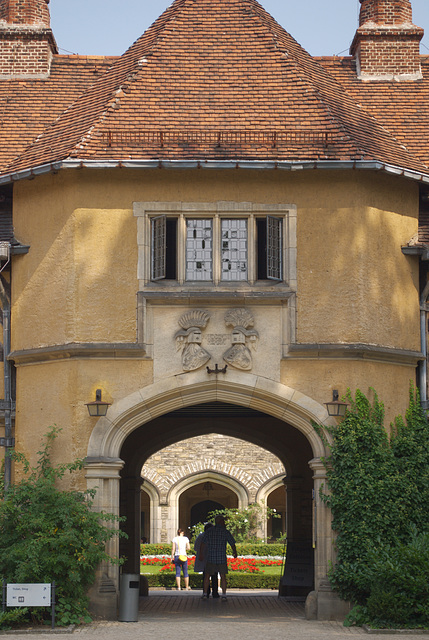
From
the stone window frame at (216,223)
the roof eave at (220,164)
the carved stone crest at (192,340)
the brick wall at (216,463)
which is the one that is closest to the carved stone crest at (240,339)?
the carved stone crest at (192,340)

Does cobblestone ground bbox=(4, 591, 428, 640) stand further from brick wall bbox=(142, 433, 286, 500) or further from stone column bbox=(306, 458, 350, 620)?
brick wall bbox=(142, 433, 286, 500)

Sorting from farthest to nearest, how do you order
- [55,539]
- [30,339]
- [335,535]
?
[30,339] < [335,535] < [55,539]

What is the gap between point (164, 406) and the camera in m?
16.0

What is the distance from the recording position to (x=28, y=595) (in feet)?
45.9

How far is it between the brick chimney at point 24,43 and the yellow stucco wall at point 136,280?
478 centimetres

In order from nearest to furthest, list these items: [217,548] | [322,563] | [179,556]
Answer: [322,563] < [217,548] < [179,556]

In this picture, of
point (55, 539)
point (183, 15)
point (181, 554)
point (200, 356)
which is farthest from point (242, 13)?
point (181, 554)

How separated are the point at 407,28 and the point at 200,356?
8.89m

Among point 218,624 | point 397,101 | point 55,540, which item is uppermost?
point 397,101

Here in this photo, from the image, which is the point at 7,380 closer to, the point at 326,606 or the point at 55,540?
the point at 55,540

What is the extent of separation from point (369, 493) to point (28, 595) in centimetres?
482

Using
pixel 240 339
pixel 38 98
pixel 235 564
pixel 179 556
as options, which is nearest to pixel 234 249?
pixel 240 339

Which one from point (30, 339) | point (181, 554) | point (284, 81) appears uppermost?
point (284, 81)

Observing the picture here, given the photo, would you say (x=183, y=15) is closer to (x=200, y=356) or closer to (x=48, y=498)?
(x=200, y=356)
